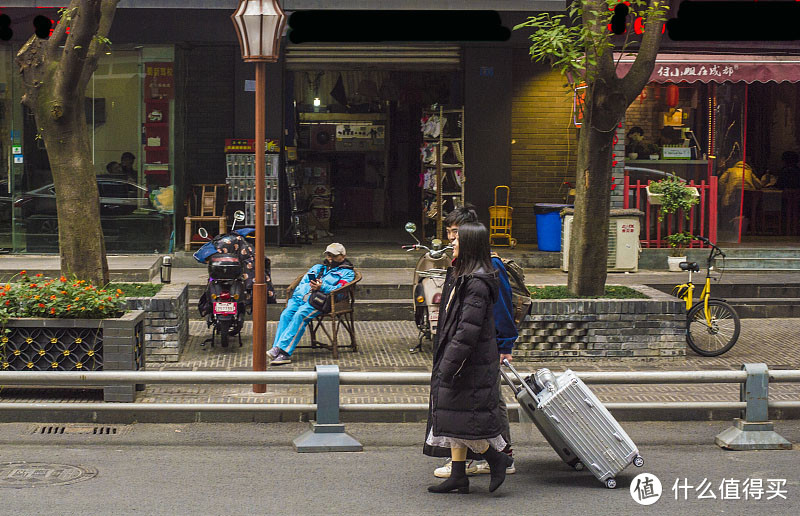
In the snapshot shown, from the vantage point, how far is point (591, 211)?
11031 mm

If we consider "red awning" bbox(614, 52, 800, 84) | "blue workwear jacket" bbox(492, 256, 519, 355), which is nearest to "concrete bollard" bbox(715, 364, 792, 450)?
"blue workwear jacket" bbox(492, 256, 519, 355)

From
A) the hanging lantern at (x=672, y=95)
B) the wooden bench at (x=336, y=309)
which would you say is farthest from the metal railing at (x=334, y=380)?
the hanging lantern at (x=672, y=95)

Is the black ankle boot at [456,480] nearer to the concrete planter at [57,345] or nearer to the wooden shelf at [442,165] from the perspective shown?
the concrete planter at [57,345]

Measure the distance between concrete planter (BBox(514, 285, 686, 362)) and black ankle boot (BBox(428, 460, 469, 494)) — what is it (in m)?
4.04

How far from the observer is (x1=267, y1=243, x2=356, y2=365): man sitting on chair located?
34.3 ft

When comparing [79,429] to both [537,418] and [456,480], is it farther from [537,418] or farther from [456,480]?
[537,418]

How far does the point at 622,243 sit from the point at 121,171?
7.89 metres

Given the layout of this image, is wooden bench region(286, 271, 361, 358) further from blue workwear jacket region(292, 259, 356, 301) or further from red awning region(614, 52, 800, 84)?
red awning region(614, 52, 800, 84)

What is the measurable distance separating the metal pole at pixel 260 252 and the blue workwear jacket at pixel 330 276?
4.85ft

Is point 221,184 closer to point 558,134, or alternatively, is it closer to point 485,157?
point 485,157

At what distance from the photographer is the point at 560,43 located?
10.0 meters

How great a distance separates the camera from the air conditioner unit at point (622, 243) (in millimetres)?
15508

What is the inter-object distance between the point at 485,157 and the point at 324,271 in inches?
283

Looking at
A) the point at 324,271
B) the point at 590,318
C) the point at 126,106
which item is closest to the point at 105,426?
the point at 324,271
